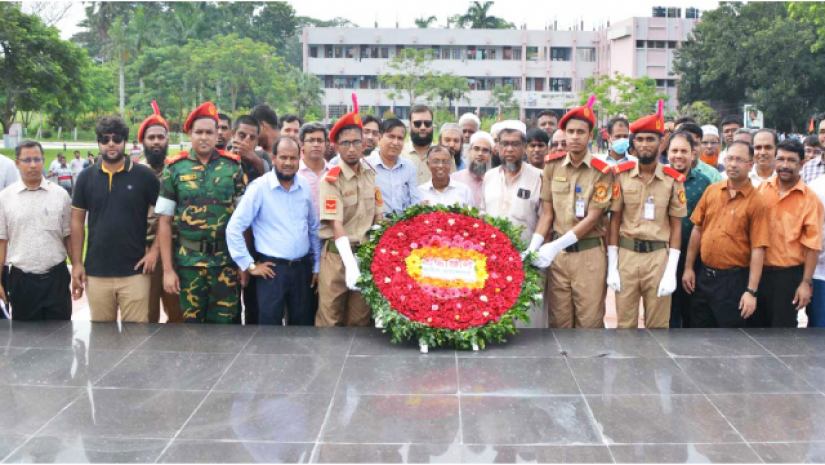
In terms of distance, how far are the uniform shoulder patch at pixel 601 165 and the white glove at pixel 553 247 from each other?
0.47 metres

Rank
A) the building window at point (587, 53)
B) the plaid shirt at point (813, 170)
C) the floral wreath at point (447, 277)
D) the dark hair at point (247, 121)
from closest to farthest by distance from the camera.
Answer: the floral wreath at point (447, 277) → the dark hair at point (247, 121) → the plaid shirt at point (813, 170) → the building window at point (587, 53)

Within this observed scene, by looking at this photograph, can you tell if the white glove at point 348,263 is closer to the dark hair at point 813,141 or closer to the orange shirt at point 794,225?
the orange shirt at point 794,225

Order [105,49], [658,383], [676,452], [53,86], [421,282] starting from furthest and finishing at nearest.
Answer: [105,49] < [53,86] < [421,282] < [658,383] < [676,452]

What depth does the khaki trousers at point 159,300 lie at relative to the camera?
215 inches

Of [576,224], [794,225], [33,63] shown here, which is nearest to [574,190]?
[576,224]

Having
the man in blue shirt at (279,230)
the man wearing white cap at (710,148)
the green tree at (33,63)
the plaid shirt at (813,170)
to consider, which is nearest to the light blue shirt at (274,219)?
the man in blue shirt at (279,230)

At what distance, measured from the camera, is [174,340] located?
4.95 metres

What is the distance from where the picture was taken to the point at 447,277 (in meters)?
4.95

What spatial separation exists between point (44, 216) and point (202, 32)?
43.9 meters

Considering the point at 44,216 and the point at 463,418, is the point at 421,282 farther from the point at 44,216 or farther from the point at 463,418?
the point at 44,216

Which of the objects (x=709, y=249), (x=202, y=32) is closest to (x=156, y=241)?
(x=709, y=249)

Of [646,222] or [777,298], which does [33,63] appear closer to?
[646,222]

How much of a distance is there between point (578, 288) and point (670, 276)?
0.59 meters

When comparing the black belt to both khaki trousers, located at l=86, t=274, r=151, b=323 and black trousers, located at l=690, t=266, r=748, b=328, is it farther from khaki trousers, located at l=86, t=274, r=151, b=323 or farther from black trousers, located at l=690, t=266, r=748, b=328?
khaki trousers, located at l=86, t=274, r=151, b=323
